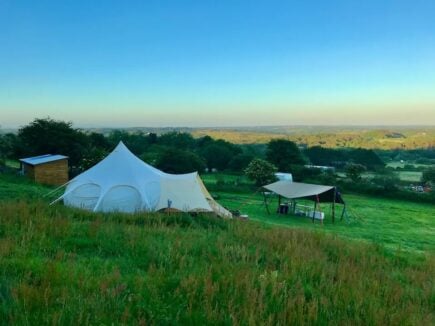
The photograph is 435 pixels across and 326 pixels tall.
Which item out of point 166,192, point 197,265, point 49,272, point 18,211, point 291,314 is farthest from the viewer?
point 166,192

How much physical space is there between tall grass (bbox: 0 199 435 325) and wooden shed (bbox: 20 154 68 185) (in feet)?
78.4

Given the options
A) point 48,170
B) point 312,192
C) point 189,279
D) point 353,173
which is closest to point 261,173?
point 353,173

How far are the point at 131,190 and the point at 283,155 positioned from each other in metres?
42.1

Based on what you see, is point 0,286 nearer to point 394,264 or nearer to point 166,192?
point 394,264

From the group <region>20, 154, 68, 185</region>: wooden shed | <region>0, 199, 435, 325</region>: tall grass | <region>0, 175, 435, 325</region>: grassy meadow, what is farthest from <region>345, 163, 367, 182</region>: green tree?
<region>0, 199, 435, 325</region>: tall grass

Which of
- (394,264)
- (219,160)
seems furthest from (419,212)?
(219,160)

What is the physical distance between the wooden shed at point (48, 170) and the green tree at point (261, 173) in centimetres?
1946

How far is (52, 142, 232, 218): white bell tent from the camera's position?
618 inches

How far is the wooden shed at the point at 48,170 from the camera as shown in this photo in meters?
27.5

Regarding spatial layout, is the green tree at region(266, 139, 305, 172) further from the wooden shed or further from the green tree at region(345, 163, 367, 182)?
the wooden shed

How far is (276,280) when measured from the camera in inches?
134

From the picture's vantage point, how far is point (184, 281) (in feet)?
10.1

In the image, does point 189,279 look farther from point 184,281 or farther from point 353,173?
point 353,173

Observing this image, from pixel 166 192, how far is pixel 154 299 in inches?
518
